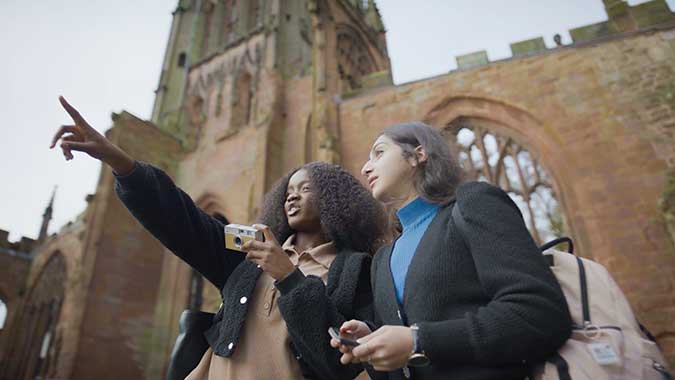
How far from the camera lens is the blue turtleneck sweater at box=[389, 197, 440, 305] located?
1609 mm

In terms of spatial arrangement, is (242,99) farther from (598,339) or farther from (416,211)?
(598,339)

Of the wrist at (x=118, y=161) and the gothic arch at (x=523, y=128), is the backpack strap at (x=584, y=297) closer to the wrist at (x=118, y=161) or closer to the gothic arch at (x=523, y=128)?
the wrist at (x=118, y=161)

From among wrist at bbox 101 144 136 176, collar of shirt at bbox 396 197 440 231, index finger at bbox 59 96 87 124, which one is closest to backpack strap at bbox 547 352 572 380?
collar of shirt at bbox 396 197 440 231

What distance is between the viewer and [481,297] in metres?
1.28

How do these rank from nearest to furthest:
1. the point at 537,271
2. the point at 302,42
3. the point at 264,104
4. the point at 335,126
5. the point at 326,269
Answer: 1. the point at 537,271
2. the point at 326,269
3. the point at 335,126
4. the point at 264,104
5. the point at 302,42

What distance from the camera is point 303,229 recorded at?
215 centimetres

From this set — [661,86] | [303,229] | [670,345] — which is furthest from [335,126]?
[303,229]

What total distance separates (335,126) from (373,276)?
27.4 ft

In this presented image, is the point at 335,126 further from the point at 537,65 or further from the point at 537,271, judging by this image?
the point at 537,271

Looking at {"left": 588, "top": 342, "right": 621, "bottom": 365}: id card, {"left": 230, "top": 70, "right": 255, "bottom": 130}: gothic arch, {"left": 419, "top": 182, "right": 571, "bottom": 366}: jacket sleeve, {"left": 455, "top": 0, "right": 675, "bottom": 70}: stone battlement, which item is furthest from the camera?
{"left": 230, "top": 70, "right": 255, "bottom": 130}: gothic arch

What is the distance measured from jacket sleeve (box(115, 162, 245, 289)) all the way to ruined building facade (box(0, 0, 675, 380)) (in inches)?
252

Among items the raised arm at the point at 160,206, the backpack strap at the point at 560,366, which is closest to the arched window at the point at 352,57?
the raised arm at the point at 160,206

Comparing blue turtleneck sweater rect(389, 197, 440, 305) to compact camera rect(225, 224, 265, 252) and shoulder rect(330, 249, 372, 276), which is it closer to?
shoulder rect(330, 249, 372, 276)

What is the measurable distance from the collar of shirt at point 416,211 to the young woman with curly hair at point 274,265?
0.30 metres
